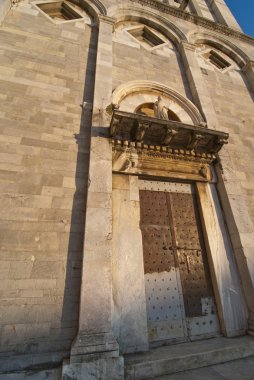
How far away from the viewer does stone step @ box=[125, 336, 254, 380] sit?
111 inches

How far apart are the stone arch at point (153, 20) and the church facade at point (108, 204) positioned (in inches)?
56.5

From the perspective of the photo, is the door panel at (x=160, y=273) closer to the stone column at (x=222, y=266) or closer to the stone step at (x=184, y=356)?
the stone step at (x=184, y=356)

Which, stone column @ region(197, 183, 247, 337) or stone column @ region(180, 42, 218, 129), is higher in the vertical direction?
stone column @ region(180, 42, 218, 129)

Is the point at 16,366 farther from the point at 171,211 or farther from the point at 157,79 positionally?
the point at 157,79

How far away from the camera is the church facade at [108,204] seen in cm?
305

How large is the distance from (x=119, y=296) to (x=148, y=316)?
0.73 m

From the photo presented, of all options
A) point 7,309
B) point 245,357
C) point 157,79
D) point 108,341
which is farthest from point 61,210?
point 157,79

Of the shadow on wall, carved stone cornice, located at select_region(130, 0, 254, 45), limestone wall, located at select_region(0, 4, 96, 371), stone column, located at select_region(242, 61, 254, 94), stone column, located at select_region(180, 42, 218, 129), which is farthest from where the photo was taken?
carved stone cornice, located at select_region(130, 0, 254, 45)

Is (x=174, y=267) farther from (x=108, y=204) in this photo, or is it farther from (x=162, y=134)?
(x=162, y=134)

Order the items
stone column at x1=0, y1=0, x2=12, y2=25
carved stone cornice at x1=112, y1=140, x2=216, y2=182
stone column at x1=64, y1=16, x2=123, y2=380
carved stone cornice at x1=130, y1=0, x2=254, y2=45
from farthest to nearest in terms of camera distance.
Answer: carved stone cornice at x1=130, y1=0, x2=254, y2=45 < stone column at x1=0, y1=0, x2=12, y2=25 < carved stone cornice at x1=112, y1=140, x2=216, y2=182 < stone column at x1=64, y1=16, x2=123, y2=380

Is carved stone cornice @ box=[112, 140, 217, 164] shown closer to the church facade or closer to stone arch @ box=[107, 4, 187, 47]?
the church facade

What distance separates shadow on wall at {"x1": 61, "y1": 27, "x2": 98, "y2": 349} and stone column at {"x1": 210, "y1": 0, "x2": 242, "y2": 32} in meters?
10.4

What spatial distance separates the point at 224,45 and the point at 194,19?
1752mm

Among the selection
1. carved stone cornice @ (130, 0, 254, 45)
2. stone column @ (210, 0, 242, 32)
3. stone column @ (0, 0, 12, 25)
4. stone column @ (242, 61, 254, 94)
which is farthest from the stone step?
stone column @ (210, 0, 242, 32)
